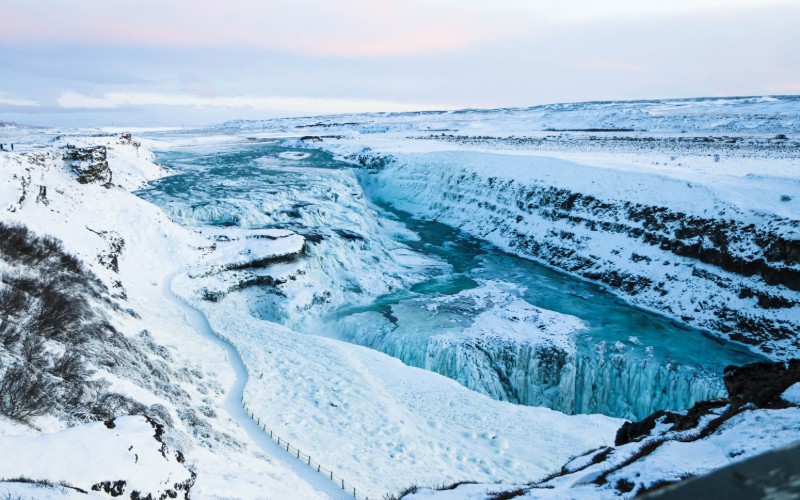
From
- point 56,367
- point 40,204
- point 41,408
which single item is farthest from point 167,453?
point 40,204

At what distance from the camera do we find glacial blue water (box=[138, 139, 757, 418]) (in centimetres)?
2328

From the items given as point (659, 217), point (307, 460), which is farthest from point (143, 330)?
point (659, 217)

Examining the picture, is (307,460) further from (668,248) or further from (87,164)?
(87,164)

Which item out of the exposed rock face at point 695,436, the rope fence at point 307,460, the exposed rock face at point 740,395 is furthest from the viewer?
the rope fence at point 307,460

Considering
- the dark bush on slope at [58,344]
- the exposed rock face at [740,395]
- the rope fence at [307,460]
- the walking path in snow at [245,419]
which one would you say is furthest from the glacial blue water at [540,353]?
the dark bush on slope at [58,344]

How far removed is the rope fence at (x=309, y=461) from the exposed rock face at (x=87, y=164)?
89.7 ft

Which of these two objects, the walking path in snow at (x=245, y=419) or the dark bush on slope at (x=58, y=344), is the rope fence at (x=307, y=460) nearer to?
the walking path in snow at (x=245, y=419)

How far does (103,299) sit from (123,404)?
966 centimetres

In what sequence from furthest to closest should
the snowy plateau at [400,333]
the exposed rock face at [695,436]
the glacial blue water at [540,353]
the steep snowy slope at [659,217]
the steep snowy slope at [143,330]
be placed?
the steep snowy slope at [659,217], the glacial blue water at [540,353], the steep snowy slope at [143,330], the snowy plateau at [400,333], the exposed rock face at [695,436]

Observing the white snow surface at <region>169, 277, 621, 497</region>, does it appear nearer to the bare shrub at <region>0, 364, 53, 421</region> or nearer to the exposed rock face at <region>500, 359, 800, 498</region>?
the exposed rock face at <region>500, 359, 800, 498</region>

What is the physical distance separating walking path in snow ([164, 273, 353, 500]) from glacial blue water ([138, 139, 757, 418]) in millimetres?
7453

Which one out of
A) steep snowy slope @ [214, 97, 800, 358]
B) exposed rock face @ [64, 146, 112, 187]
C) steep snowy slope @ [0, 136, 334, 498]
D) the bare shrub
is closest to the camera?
the bare shrub

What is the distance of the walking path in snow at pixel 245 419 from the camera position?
14555mm

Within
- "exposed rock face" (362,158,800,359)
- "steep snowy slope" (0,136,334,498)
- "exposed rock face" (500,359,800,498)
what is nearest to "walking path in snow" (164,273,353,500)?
"steep snowy slope" (0,136,334,498)
